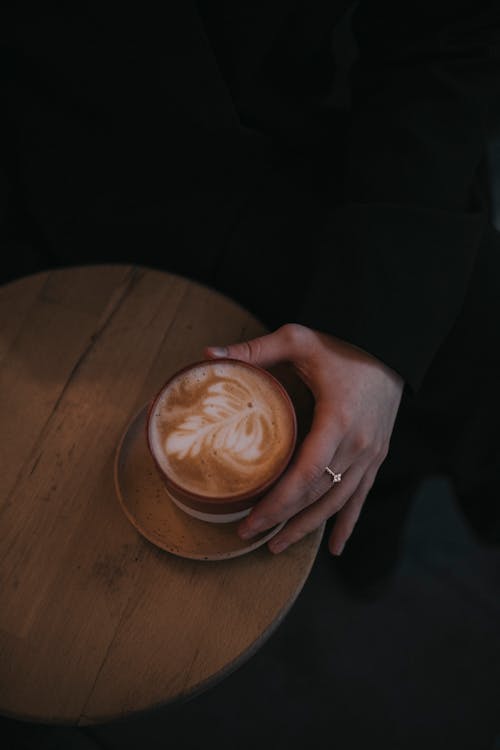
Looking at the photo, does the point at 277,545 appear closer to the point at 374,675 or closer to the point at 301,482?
the point at 301,482

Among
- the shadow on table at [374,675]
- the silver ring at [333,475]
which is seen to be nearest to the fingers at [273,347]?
the silver ring at [333,475]

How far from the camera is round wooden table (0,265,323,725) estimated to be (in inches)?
27.4

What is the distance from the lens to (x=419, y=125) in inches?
36.5

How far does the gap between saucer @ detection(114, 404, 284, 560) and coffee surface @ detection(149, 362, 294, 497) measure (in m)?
0.12

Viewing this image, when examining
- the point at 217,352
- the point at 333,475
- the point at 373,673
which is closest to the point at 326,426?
the point at 333,475

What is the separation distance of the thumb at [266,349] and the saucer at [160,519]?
0.19 meters

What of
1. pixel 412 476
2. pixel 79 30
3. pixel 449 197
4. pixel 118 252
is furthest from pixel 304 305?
pixel 412 476

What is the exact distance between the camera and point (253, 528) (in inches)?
28.4

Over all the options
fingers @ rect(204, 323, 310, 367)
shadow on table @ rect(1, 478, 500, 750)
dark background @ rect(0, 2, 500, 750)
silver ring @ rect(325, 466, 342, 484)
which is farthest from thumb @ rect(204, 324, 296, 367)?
shadow on table @ rect(1, 478, 500, 750)

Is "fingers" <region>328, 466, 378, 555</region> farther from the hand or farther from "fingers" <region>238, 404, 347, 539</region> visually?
"fingers" <region>238, 404, 347, 539</region>

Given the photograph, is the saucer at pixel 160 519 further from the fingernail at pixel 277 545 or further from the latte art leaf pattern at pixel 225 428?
the latte art leaf pattern at pixel 225 428

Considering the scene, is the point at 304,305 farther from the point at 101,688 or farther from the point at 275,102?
the point at 101,688

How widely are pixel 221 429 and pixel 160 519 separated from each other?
0.54 feet

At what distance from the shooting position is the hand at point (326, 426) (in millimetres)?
732
